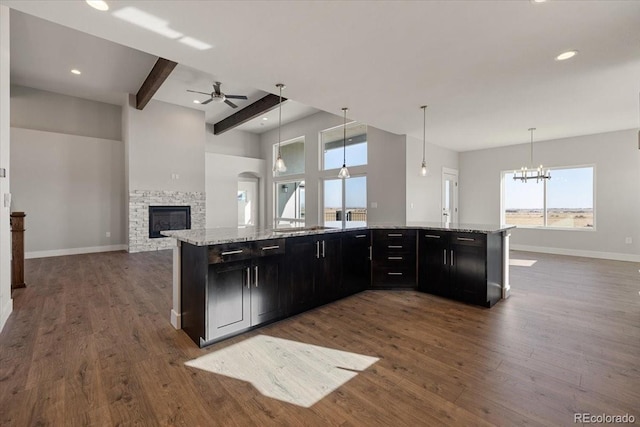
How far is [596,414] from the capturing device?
1595 mm

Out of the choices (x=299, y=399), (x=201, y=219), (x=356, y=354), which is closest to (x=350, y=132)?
(x=201, y=219)

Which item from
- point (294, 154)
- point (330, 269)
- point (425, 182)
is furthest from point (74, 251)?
point (425, 182)

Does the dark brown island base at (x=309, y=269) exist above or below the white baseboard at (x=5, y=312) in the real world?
above

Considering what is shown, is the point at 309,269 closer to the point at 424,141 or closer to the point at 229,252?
the point at 229,252

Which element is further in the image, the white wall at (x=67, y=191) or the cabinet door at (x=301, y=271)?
the white wall at (x=67, y=191)

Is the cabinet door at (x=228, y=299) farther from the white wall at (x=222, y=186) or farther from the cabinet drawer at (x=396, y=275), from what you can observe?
the white wall at (x=222, y=186)

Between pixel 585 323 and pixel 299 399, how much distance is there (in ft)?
9.87

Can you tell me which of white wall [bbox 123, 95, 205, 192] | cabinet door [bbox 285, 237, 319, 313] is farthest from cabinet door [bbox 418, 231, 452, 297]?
white wall [bbox 123, 95, 205, 192]

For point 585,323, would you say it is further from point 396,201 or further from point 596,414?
point 396,201

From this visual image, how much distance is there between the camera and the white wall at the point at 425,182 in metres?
6.25

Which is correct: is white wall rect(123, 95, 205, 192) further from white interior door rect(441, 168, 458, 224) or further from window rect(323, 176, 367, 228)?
white interior door rect(441, 168, 458, 224)

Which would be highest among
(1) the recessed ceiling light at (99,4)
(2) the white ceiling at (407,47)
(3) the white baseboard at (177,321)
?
(2) the white ceiling at (407,47)

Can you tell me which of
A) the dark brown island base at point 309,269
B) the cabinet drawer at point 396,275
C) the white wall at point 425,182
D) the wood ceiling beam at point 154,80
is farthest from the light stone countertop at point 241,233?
the wood ceiling beam at point 154,80

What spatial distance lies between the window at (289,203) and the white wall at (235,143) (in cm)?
162
